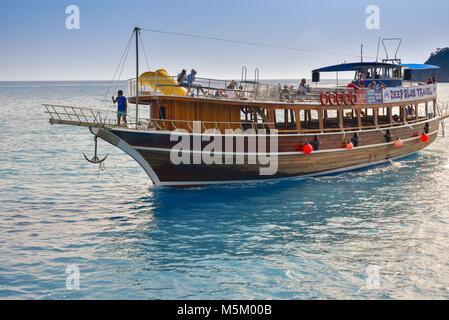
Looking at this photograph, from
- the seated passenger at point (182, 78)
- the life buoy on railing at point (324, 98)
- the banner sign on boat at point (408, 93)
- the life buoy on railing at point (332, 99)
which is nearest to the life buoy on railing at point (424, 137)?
the banner sign on boat at point (408, 93)

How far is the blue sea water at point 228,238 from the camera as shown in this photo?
36.0 feet

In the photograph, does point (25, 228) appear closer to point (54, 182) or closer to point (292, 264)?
point (54, 182)

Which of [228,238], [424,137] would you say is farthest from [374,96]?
[228,238]

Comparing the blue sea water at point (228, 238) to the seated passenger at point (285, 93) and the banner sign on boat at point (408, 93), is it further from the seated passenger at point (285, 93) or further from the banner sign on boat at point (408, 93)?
the banner sign on boat at point (408, 93)

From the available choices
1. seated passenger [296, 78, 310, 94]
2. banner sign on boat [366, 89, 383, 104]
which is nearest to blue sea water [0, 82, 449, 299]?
banner sign on boat [366, 89, 383, 104]

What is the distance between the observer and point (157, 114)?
19.3m

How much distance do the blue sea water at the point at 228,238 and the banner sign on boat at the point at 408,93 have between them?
15.3 feet

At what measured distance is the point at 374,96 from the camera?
79.7 feet

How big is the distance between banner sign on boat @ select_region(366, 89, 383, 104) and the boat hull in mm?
1557

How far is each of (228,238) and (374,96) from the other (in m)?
14.1

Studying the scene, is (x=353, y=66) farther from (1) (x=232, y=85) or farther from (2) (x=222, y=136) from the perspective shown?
(2) (x=222, y=136)
